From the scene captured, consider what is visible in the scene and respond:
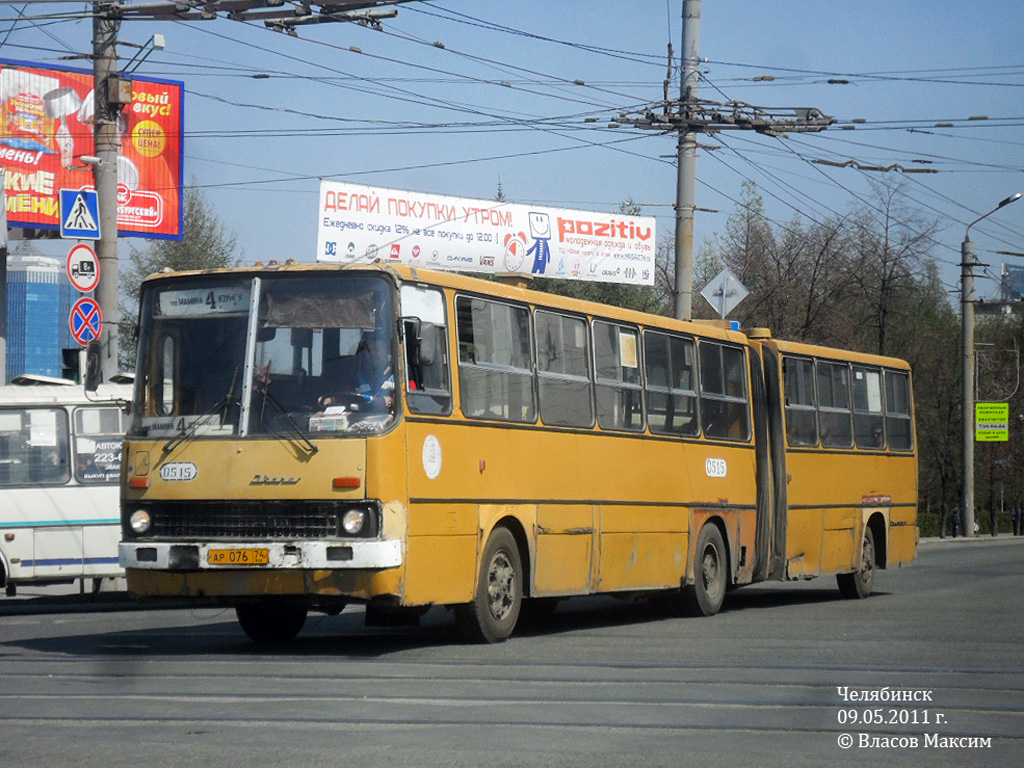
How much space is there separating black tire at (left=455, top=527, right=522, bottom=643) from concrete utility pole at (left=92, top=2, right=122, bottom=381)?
29.8 ft

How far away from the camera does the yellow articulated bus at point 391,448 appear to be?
11.7 meters

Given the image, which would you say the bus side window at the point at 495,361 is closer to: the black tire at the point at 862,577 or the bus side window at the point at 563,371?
the bus side window at the point at 563,371

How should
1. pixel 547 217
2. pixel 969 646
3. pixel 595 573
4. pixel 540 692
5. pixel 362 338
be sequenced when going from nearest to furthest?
pixel 540 692
pixel 362 338
pixel 969 646
pixel 595 573
pixel 547 217

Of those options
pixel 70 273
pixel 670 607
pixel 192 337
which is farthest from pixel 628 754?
pixel 70 273

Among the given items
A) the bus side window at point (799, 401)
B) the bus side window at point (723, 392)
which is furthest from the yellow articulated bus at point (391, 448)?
the bus side window at point (799, 401)

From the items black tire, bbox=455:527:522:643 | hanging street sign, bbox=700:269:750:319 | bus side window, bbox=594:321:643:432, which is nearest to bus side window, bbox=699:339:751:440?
bus side window, bbox=594:321:643:432

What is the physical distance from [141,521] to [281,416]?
1410 millimetres

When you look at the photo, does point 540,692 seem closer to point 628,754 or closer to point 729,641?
point 628,754

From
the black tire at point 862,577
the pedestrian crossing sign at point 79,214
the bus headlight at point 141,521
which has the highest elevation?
the pedestrian crossing sign at point 79,214

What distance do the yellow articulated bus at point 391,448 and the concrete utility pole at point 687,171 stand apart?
27.9 feet

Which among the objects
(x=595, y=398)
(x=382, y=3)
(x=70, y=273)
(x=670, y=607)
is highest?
(x=382, y=3)

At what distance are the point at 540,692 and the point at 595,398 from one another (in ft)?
18.5

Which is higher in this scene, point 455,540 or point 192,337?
point 192,337

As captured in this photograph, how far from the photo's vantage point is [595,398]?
15.1 m
